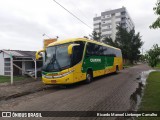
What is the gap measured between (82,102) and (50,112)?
6.58 feet

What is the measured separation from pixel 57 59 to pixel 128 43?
5333 cm

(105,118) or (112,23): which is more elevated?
(112,23)

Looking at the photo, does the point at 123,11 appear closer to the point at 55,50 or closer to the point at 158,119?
the point at 55,50

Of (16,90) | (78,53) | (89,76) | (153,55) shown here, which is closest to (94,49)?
(89,76)

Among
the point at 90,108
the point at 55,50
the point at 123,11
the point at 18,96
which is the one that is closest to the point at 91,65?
the point at 55,50

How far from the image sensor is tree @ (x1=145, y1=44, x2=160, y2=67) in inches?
275

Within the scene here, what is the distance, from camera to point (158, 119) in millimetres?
6367

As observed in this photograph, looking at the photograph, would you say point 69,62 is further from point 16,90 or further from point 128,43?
point 128,43

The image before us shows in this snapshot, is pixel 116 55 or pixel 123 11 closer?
pixel 116 55

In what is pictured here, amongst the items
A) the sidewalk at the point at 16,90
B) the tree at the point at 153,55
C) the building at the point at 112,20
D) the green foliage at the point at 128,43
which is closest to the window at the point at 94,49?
the sidewalk at the point at 16,90

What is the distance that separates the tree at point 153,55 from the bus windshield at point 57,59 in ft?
23.1

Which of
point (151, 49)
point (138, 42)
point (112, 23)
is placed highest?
point (112, 23)

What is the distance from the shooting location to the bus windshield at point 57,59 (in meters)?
13.5

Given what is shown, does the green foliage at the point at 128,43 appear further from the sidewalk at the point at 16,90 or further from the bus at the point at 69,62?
the sidewalk at the point at 16,90
